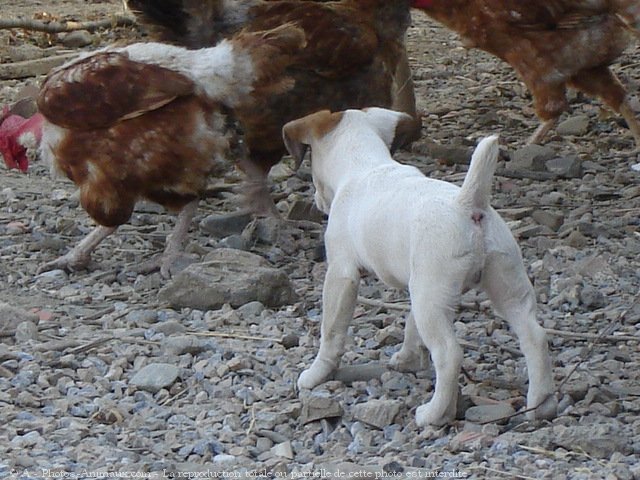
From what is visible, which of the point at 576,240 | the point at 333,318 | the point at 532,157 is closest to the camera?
the point at 333,318

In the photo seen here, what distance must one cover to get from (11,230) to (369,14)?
7.97ft

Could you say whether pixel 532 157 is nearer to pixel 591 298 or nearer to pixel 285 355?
pixel 591 298

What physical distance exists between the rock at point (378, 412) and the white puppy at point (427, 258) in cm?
10

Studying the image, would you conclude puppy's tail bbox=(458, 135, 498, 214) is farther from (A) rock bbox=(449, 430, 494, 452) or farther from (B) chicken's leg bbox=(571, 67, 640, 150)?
(B) chicken's leg bbox=(571, 67, 640, 150)

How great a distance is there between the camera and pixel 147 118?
18.8 feet

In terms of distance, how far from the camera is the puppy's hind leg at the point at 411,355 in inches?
164

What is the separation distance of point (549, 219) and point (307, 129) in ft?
7.79

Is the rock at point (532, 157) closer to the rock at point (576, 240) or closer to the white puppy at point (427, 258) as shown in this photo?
the rock at point (576, 240)

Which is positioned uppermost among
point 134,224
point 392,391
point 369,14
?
point 369,14

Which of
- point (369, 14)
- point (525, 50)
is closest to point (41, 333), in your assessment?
point (369, 14)

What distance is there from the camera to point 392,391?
4.04 meters

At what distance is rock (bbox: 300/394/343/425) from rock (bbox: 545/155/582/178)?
12.8 ft

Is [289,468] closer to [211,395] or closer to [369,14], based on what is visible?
[211,395]

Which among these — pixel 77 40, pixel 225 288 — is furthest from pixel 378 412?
pixel 77 40
